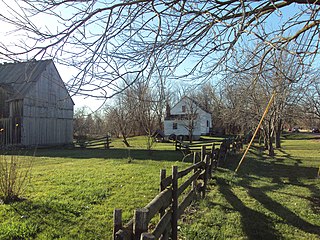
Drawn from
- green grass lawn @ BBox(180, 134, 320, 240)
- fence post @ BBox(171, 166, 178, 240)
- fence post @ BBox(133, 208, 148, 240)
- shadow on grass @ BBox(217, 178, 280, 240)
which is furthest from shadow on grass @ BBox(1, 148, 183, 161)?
fence post @ BBox(133, 208, 148, 240)

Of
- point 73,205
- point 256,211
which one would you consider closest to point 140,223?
point 73,205

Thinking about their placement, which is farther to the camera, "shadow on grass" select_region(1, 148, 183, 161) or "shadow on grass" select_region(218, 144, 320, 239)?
"shadow on grass" select_region(1, 148, 183, 161)

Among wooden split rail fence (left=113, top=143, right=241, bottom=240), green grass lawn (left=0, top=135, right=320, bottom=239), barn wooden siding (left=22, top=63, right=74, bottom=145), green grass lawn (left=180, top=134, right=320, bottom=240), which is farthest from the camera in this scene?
barn wooden siding (left=22, top=63, right=74, bottom=145)

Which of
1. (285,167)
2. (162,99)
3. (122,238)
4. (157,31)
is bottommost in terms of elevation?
(285,167)

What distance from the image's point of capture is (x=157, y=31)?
367cm

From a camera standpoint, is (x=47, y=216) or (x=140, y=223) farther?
(x=47, y=216)

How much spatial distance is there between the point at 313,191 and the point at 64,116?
2496 cm

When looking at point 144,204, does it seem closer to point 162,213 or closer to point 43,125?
point 162,213

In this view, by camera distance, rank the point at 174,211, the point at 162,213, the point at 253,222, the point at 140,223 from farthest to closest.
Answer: the point at 253,222
the point at 174,211
the point at 162,213
the point at 140,223

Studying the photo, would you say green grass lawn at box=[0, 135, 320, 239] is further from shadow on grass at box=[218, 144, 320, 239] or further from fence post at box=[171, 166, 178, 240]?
fence post at box=[171, 166, 178, 240]

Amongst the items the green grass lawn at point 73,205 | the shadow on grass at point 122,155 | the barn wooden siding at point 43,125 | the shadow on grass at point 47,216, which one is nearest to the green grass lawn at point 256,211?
the green grass lawn at point 73,205

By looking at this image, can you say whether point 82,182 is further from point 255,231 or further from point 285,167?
point 285,167

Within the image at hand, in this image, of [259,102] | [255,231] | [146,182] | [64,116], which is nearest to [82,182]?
[146,182]

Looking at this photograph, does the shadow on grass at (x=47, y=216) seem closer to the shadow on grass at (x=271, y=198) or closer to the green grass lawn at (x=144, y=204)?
the green grass lawn at (x=144, y=204)
